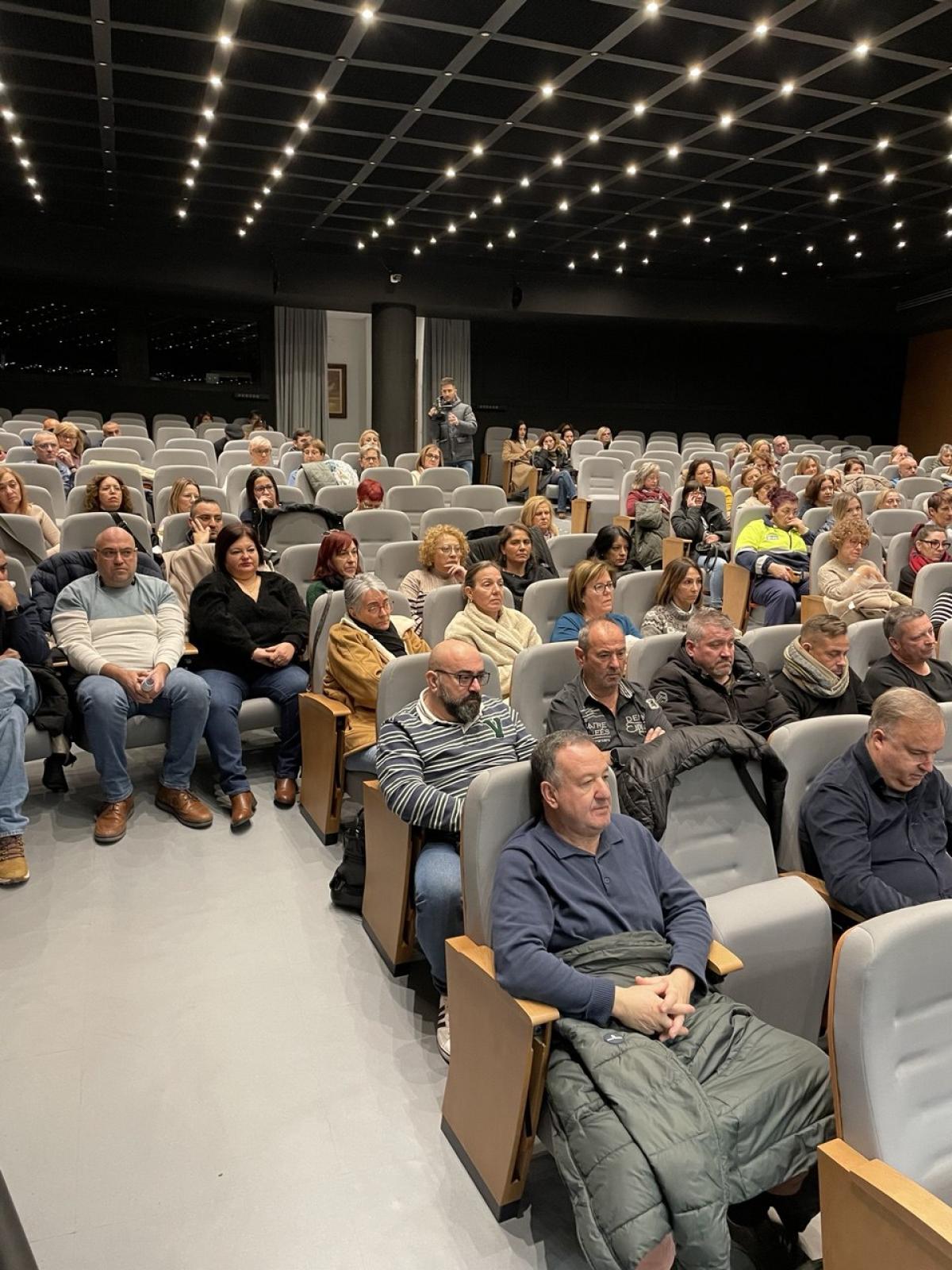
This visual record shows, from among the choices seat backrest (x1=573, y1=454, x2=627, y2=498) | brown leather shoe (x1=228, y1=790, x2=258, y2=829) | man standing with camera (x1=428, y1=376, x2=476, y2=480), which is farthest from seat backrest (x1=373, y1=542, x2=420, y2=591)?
man standing with camera (x1=428, y1=376, x2=476, y2=480)

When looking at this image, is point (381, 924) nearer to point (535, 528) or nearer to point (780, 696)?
point (780, 696)

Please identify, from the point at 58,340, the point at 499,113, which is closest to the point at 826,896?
the point at 499,113

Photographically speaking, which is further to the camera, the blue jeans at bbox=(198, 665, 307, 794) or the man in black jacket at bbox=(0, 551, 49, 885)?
the blue jeans at bbox=(198, 665, 307, 794)

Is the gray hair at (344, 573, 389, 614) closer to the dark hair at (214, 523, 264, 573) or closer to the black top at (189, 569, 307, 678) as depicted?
the black top at (189, 569, 307, 678)

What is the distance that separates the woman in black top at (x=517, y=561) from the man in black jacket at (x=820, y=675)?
1.50 m

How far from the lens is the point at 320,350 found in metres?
12.5

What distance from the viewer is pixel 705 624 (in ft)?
9.71

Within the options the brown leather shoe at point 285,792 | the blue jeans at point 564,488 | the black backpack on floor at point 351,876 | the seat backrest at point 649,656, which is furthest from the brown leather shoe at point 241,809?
the blue jeans at point 564,488

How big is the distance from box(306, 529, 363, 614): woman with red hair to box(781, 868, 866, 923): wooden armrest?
7.38ft

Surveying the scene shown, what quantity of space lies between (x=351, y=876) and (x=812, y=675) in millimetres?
1610

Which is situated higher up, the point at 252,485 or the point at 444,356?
the point at 444,356

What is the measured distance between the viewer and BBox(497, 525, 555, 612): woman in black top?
14.3 ft

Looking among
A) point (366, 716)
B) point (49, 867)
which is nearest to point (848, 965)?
point (366, 716)

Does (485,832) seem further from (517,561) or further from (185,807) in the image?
(517,561)
